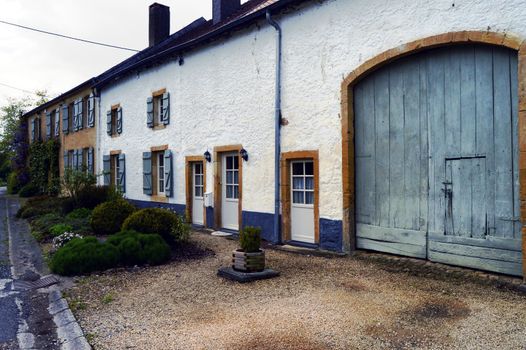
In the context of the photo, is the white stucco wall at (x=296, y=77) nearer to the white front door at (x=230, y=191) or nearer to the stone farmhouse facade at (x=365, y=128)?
the stone farmhouse facade at (x=365, y=128)

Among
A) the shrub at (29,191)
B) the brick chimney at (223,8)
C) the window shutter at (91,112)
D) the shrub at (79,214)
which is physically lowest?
the shrub at (79,214)

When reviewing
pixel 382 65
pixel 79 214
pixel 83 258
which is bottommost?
pixel 83 258

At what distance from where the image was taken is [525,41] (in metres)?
5.18

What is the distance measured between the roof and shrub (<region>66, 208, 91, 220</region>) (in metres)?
4.72

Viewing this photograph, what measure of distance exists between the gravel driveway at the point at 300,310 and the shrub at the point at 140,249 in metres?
0.37

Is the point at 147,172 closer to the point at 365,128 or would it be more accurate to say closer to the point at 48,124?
the point at 365,128

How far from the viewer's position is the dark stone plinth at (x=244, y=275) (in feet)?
18.7

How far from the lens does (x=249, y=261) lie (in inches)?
231

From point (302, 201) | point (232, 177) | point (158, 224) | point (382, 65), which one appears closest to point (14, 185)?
point (232, 177)

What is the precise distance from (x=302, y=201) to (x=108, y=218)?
4.43 meters

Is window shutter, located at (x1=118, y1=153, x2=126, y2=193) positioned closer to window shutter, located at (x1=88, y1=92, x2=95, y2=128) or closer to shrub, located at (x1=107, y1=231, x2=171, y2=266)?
window shutter, located at (x1=88, y1=92, x2=95, y2=128)

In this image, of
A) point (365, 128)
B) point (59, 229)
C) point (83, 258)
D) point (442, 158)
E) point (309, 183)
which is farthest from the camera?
point (59, 229)

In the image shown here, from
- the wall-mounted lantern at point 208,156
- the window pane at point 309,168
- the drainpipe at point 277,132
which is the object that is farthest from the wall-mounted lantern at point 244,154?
the window pane at point 309,168

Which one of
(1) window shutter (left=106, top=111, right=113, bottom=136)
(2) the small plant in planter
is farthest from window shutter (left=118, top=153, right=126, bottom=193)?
(2) the small plant in planter
